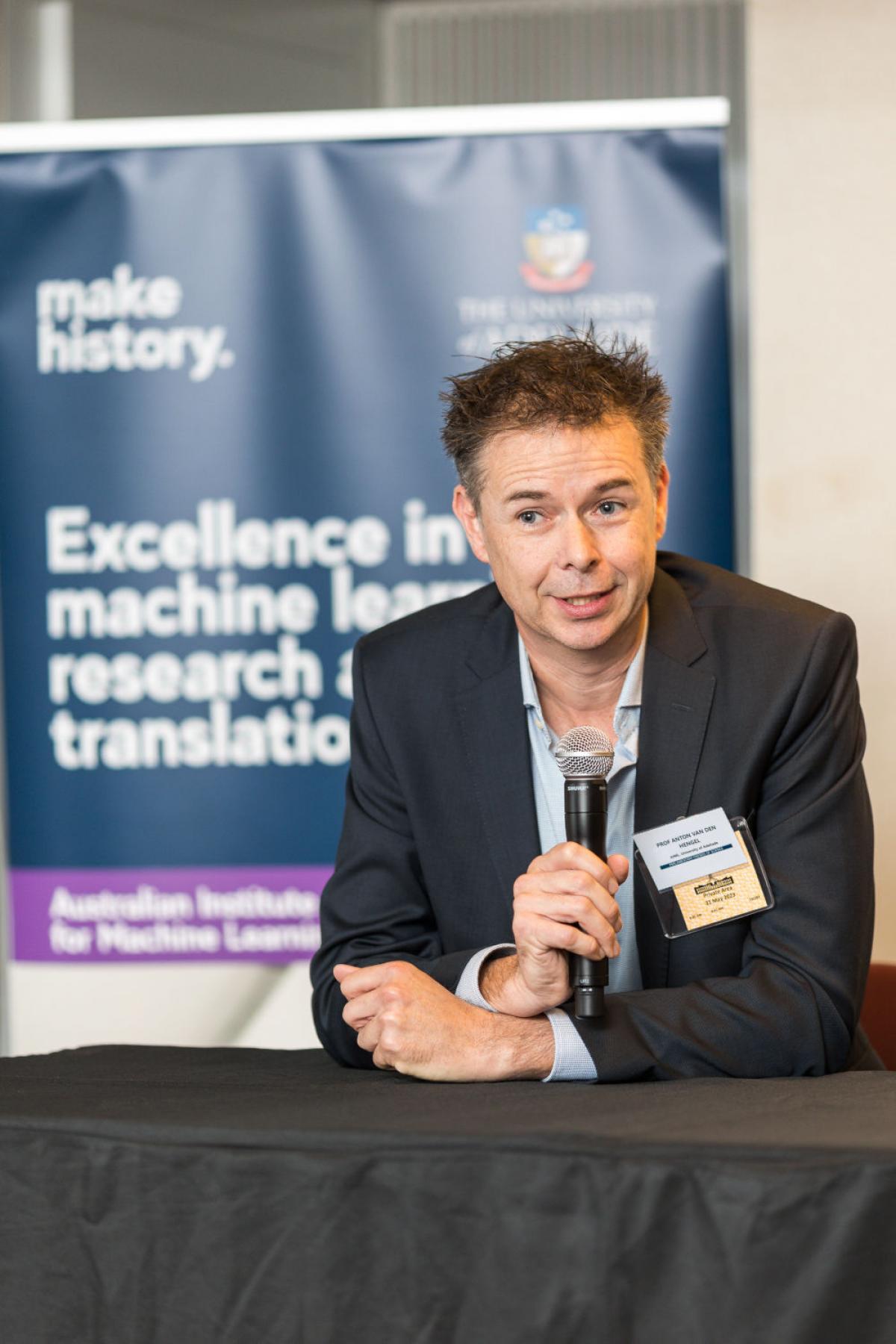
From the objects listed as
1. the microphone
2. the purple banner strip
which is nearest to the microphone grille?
the microphone

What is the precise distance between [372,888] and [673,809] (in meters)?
0.42

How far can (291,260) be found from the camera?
10.7 feet

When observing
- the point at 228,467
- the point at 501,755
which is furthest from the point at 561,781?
the point at 228,467

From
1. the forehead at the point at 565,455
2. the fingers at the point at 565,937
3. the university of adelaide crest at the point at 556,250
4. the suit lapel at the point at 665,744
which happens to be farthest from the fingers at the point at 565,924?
the university of adelaide crest at the point at 556,250

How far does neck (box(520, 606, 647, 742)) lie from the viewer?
199cm

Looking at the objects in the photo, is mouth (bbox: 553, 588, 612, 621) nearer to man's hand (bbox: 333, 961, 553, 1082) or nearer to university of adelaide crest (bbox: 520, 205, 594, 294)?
man's hand (bbox: 333, 961, 553, 1082)

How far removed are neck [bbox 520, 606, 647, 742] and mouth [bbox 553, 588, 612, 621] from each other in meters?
0.09

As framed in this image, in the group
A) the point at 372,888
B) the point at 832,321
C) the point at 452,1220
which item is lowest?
the point at 452,1220

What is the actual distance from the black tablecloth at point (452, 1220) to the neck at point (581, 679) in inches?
29.5

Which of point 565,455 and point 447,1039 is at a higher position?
point 565,455

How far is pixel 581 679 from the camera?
2.02 m

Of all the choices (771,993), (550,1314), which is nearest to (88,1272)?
(550,1314)

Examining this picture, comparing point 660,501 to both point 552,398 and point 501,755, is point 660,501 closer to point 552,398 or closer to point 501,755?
point 552,398

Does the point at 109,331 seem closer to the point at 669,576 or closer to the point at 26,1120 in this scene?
the point at 669,576
